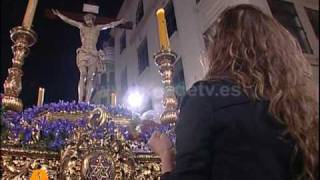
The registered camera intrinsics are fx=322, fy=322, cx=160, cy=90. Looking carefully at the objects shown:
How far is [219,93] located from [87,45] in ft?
11.1

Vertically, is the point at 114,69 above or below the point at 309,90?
above

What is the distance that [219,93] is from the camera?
772 millimetres

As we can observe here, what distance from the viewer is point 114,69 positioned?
11.2 metres

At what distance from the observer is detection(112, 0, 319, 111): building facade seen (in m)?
4.53

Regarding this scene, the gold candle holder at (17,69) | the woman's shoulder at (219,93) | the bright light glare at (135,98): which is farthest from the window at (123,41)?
the woman's shoulder at (219,93)

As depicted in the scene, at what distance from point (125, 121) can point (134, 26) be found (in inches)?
323

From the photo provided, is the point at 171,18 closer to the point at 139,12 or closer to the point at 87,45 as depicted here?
the point at 139,12

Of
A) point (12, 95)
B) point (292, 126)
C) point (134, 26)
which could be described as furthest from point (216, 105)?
point (134, 26)

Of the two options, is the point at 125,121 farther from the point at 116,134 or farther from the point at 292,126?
the point at 292,126

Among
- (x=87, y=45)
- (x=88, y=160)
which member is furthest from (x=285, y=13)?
(x=88, y=160)

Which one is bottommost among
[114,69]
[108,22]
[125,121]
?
[125,121]

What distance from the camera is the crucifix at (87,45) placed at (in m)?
3.37

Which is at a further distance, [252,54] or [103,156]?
[103,156]

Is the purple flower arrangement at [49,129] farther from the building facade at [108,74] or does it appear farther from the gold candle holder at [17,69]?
the building facade at [108,74]
